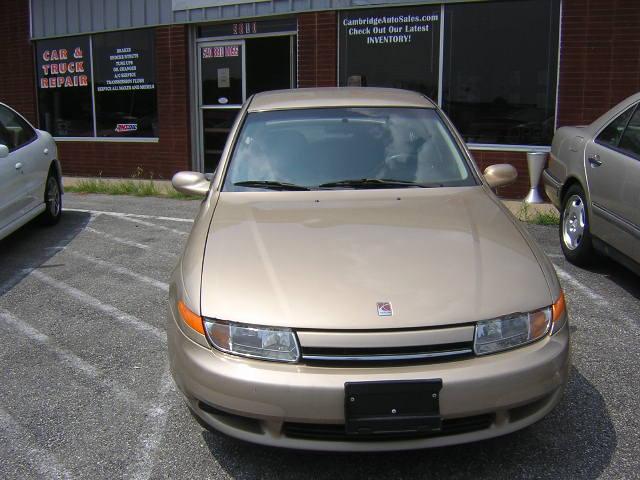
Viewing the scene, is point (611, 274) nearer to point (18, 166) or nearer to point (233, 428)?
point (233, 428)

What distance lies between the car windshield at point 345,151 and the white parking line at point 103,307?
1304 millimetres

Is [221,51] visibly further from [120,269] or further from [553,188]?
[553,188]

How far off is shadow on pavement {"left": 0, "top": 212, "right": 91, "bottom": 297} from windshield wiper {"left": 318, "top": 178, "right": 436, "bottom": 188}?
10.6ft

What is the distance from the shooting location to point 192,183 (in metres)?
4.20

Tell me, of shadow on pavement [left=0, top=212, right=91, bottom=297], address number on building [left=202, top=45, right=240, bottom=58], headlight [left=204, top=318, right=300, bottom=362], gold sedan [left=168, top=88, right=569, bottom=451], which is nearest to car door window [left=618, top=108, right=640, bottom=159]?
gold sedan [left=168, top=88, right=569, bottom=451]

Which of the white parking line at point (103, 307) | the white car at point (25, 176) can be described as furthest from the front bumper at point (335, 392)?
the white car at point (25, 176)

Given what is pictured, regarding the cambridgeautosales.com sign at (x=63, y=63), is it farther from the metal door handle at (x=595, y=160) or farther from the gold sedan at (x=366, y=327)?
the gold sedan at (x=366, y=327)

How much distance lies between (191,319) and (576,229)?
4.31 metres

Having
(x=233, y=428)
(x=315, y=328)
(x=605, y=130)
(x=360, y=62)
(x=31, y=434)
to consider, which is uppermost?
(x=360, y=62)

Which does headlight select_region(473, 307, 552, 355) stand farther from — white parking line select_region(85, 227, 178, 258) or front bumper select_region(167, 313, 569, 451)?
white parking line select_region(85, 227, 178, 258)

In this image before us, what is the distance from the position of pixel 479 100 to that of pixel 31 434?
7675mm

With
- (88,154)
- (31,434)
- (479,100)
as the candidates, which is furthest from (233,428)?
(88,154)

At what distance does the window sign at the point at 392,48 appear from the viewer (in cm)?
952

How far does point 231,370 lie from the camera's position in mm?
2527
